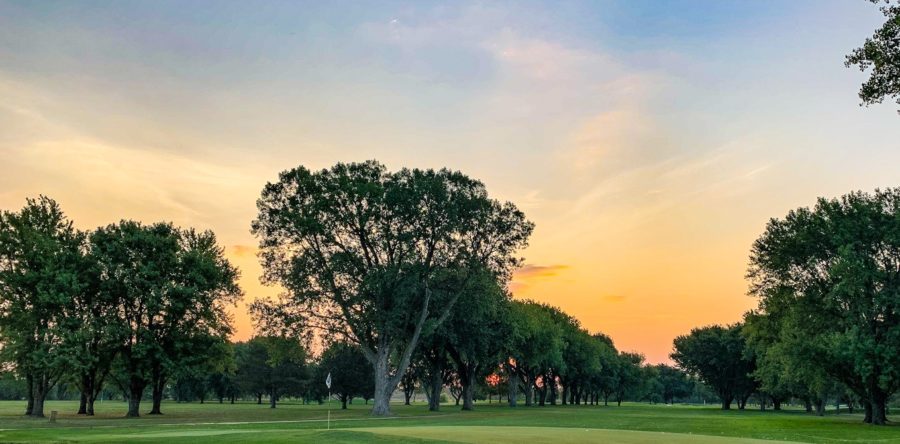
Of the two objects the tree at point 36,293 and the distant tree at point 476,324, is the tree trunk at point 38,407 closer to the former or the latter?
the tree at point 36,293

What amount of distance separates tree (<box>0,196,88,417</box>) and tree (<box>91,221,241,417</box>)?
3.17 m

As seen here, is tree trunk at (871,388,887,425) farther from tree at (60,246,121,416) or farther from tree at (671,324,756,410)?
tree at (60,246,121,416)

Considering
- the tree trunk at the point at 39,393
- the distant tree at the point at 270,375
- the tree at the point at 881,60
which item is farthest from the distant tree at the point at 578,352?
the tree at the point at 881,60

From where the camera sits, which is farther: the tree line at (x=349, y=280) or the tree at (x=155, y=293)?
the tree at (x=155, y=293)

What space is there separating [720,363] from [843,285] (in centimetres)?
7582

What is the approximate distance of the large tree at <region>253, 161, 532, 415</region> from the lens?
60.9 m

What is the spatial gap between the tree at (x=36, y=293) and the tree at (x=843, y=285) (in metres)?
65.2

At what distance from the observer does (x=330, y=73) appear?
4672cm

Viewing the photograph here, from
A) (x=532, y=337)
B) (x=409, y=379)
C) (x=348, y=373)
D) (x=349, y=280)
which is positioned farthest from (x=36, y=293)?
(x=409, y=379)

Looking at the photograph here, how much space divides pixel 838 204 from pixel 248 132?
53.3 meters

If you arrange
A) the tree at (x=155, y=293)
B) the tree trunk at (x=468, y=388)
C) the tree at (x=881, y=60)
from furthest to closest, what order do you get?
the tree trunk at (x=468, y=388)
the tree at (x=155, y=293)
the tree at (x=881, y=60)

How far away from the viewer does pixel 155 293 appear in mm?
62844

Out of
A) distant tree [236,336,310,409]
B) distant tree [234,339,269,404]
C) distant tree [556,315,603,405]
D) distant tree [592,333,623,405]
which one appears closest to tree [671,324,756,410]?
distant tree [556,315,603,405]

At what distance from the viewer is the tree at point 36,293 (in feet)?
193
